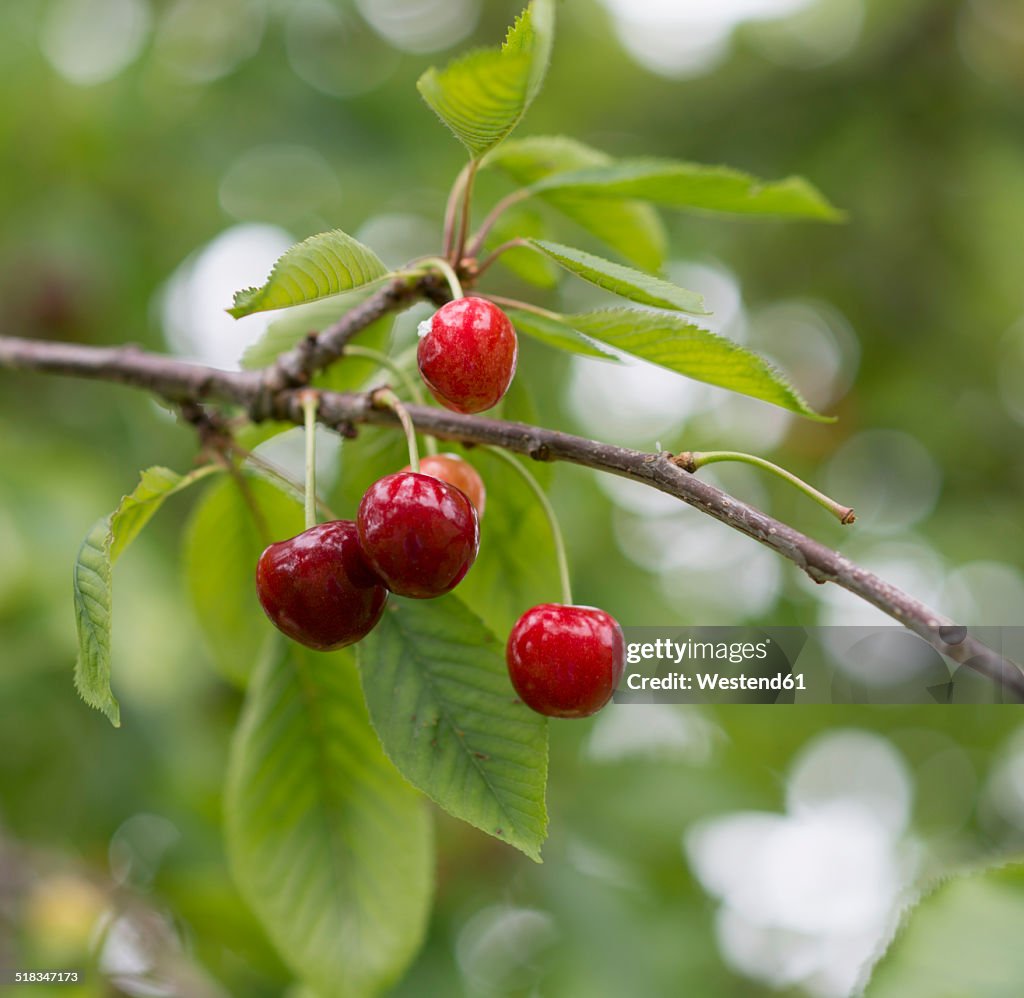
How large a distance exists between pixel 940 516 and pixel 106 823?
12.1ft

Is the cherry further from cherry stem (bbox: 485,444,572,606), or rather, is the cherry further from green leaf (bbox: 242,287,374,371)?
green leaf (bbox: 242,287,374,371)

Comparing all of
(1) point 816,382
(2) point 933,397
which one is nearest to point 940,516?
(2) point 933,397

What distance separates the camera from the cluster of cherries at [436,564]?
1189 millimetres

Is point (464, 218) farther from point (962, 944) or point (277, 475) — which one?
point (962, 944)

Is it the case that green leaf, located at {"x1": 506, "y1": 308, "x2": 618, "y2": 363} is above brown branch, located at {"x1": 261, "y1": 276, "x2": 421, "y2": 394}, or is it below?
above

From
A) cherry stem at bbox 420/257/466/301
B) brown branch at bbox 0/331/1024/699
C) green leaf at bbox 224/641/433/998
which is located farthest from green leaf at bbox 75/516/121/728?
green leaf at bbox 224/641/433/998

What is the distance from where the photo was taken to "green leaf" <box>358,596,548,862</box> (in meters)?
1.29

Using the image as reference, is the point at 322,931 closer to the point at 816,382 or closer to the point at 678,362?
the point at 678,362

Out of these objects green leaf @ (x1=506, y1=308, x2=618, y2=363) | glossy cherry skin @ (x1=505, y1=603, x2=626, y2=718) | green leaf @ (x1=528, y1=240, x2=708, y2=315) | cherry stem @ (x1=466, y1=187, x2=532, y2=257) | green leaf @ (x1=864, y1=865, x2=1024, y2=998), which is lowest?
green leaf @ (x1=864, y1=865, x2=1024, y2=998)

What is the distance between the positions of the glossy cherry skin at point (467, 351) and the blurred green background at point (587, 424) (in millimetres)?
1716

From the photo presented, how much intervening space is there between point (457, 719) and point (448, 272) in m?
0.62

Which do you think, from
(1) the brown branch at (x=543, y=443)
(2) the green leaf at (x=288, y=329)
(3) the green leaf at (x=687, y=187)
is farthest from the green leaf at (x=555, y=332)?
(2) the green leaf at (x=288, y=329)

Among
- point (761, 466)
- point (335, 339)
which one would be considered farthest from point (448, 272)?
point (761, 466)

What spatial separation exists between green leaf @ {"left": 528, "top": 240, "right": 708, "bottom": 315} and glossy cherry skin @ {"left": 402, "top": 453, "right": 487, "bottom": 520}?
41 centimetres
